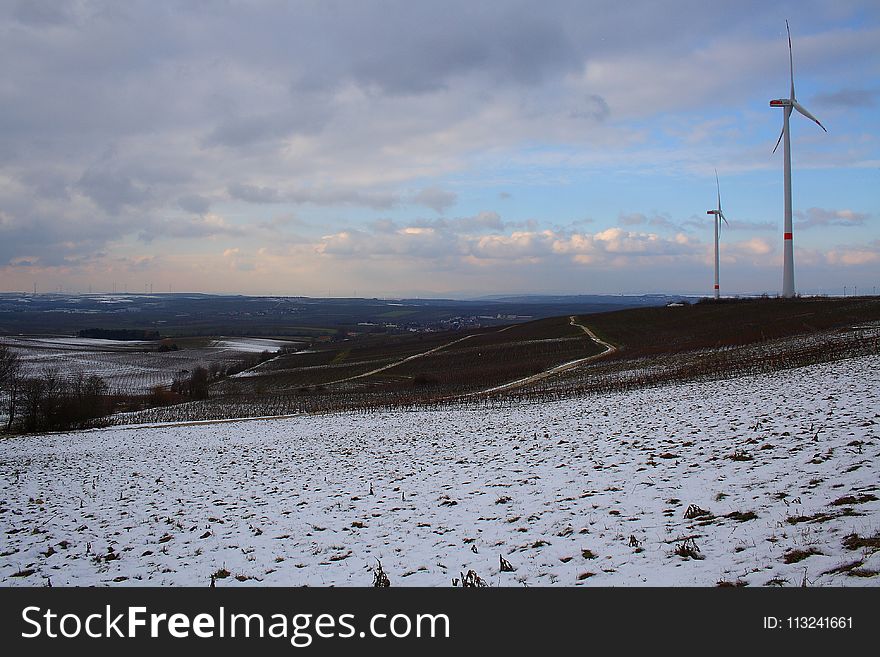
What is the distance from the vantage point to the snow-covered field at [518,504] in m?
7.06

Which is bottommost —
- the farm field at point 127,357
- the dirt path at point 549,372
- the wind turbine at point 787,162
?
the farm field at point 127,357

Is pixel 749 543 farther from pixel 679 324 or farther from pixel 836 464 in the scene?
pixel 679 324

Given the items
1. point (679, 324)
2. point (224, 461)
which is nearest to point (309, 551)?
point (224, 461)

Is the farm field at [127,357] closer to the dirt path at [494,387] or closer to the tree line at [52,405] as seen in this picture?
the tree line at [52,405]

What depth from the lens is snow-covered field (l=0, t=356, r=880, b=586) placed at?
706cm

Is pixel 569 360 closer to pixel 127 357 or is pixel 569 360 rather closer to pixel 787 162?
pixel 787 162

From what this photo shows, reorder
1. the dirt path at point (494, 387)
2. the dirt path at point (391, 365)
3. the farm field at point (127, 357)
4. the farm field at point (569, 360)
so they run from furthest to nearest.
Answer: the farm field at point (127, 357)
the dirt path at point (391, 365)
the dirt path at point (494, 387)
the farm field at point (569, 360)

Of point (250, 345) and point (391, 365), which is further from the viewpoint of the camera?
point (250, 345)

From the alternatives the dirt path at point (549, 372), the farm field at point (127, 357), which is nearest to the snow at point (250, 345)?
the farm field at point (127, 357)

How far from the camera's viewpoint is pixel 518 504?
1048 cm

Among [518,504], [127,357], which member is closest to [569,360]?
[518,504]

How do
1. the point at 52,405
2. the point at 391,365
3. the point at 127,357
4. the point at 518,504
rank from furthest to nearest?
1. the point at 127,357
2. the point at 391,365
3. the point at 52,405
4. the point at 518,504

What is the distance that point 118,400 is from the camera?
54.3 meters
